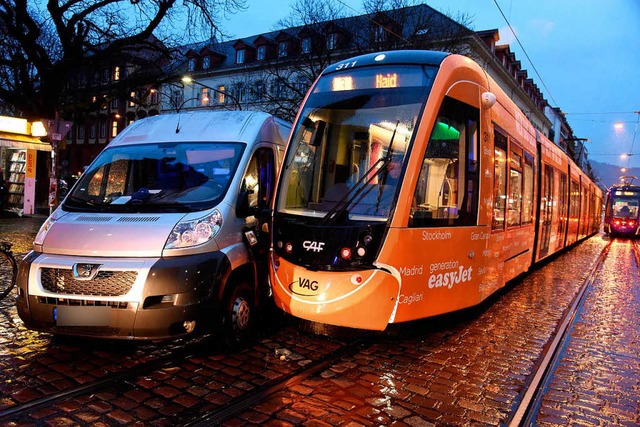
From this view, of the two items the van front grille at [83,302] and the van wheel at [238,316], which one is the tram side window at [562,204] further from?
the van front grille at [83,302]

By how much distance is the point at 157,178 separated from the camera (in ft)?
18.1

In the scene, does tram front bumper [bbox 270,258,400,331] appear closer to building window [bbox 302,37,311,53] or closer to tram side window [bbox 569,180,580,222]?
tram side window [bbox 569,180,580,222]

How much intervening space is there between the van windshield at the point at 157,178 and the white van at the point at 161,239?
0.04 ft

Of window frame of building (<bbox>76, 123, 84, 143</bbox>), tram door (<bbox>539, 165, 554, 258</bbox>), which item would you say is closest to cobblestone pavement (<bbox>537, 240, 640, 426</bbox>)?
tram door (<bbox>539, 165, 554, 258</bbox>)

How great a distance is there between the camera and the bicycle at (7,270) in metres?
6.85

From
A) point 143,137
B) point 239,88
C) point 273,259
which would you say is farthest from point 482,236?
point 239,88

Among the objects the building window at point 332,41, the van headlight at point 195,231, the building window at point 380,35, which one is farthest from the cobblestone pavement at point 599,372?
the building window at point 332,41

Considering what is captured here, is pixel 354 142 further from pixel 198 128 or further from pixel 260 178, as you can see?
pixel 198 128

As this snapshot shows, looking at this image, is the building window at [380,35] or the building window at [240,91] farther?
the building window at [240,91]

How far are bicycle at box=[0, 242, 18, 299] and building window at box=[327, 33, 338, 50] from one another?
2083 centimetres

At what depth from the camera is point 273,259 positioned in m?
5.28

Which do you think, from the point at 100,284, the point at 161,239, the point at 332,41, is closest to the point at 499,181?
the point at 161,239

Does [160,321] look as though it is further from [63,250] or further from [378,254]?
[378,254]

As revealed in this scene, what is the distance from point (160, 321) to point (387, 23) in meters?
22.6
